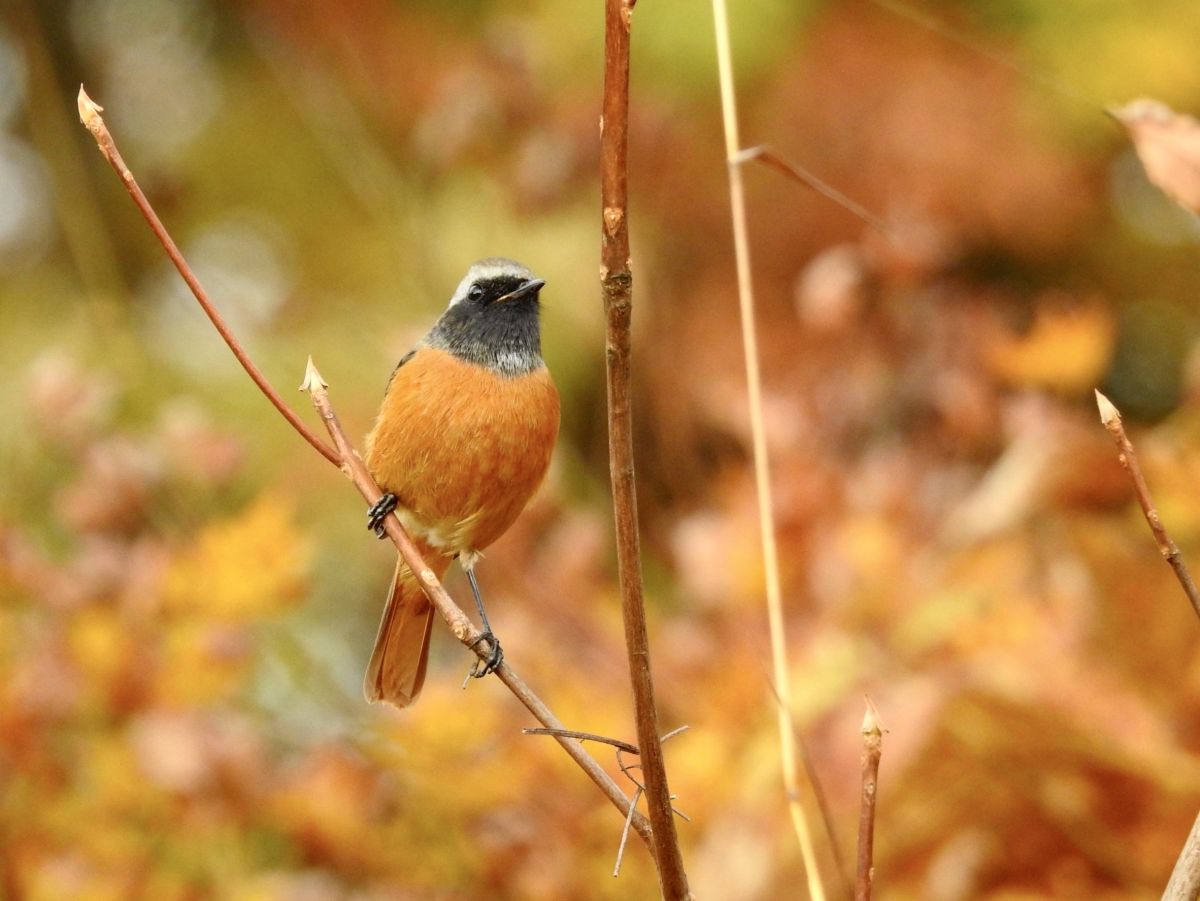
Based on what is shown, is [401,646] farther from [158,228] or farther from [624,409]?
[624,409]

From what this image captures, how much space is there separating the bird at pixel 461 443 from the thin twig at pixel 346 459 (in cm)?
97

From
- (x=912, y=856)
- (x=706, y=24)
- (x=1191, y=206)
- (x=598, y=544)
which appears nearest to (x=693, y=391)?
(x=598, y=544)

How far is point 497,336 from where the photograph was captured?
302 centimetres

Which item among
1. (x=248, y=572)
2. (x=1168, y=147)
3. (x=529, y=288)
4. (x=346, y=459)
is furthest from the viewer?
(x=248, y=572)

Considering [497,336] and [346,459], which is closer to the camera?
[346,459]

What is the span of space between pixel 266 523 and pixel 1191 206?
7.35 ft

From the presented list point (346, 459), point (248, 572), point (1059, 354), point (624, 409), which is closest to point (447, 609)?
point (346, 459)

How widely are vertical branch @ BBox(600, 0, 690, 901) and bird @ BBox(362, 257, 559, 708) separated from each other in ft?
4.38

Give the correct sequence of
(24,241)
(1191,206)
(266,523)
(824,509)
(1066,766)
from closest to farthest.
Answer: (1191,206) → (1066,766) → (266,523) → (824,509) → (24,241)

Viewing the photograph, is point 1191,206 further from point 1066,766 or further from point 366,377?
point 366,377

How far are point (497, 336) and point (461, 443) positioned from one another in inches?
14.2

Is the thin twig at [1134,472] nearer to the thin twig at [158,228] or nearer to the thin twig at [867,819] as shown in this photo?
the thin twig at [867,819]

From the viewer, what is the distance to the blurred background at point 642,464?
2.73 m

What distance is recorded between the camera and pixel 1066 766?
257 cm
